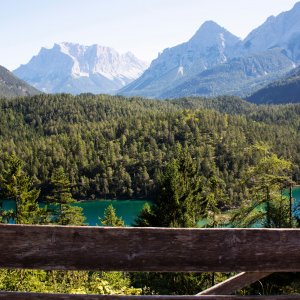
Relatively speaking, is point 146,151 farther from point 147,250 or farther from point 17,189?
point 147,250

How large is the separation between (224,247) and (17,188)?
4038cm

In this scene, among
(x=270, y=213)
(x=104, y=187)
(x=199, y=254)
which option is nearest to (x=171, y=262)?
(x=199, y=254)

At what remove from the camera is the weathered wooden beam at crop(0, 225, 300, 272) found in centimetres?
293

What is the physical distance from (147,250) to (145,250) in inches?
0.6

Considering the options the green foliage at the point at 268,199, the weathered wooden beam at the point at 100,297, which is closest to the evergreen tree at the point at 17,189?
the green foliage at the point at 268,199

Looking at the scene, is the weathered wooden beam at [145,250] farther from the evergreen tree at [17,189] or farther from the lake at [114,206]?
the lake at [114,206]

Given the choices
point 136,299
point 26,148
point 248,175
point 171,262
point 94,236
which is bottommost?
point 26,148

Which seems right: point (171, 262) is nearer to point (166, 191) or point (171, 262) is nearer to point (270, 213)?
point (270, 213)

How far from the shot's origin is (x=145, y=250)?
9.66 feet

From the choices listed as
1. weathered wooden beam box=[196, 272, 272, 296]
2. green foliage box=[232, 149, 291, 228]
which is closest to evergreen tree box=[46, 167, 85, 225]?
green foliage box=[232, 149, 291, 228]

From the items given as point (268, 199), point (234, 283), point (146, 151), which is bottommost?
point (146, 151)

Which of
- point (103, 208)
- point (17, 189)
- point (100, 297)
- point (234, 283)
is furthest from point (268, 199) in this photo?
point (103, 208)

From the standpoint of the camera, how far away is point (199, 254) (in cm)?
293

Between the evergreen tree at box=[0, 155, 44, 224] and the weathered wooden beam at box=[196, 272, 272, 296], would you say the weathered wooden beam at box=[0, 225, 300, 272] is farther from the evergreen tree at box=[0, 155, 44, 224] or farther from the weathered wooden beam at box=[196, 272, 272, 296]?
the evergreen tree at box=[0, 155, 44, 224]
